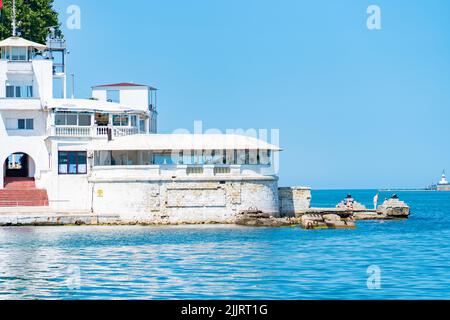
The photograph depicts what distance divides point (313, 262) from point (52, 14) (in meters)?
59.6

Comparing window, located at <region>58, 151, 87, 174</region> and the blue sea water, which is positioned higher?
window, located at <region>58, 151, 87, 174</region>

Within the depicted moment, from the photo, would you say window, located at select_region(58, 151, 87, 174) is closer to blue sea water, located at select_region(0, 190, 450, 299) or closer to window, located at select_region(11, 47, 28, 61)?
blue sea water, located at select_region(0, 190, 450, 299)

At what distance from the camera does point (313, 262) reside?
38.9m

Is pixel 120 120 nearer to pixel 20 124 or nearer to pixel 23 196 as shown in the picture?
pixel 20 124

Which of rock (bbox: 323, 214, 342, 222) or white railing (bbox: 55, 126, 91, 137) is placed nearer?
rock (bbox: 323, 214, 342, 222)

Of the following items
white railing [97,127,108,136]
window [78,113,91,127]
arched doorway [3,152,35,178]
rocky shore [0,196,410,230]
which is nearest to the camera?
rocky shore [0,196,410,230]

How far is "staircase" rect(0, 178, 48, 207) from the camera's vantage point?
63.1 metres

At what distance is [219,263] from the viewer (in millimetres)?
38469

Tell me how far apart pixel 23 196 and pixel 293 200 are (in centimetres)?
1994

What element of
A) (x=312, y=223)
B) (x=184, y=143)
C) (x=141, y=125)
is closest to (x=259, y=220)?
(x=312, y=223)

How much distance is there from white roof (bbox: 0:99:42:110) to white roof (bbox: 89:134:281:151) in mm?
6486

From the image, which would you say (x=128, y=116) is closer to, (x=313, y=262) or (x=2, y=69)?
(x=2, y=69)

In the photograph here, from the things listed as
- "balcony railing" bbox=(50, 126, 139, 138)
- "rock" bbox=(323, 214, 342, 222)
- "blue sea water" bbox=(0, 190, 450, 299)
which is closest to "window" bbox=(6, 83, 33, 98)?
"balcony railing" bbox=(50, 126, 139, 138)
